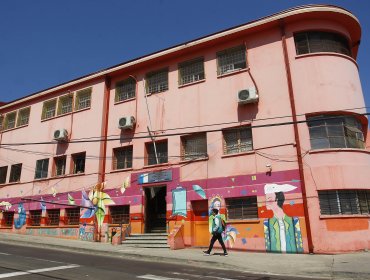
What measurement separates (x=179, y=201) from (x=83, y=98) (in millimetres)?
9962

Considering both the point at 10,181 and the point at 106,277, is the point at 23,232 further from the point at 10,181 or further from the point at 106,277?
the point at 106,277

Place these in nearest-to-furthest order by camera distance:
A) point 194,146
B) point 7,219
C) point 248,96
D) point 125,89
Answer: point 248,96, point 194,146, point 125,89, point 7,219

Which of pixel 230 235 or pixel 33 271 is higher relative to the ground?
pixel 230 235

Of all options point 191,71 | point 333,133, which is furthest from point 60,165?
point 333,133

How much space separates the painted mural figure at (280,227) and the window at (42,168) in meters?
14.1

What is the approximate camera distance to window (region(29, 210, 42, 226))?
68.6 feet

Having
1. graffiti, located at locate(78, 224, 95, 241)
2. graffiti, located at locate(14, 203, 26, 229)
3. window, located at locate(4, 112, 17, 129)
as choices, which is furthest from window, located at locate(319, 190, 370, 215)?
window, located at locate(4, 112, 17, 129)

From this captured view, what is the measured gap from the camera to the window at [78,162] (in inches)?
802

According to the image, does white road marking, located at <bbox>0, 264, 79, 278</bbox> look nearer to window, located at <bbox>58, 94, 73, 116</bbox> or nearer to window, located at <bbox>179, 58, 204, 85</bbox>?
window, located at <bbox>179, 58, 204, 85</bbox>

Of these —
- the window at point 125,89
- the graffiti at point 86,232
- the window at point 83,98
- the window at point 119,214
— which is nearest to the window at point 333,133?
the window at point 119,214

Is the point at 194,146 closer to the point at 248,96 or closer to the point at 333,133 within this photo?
the point at 248,96

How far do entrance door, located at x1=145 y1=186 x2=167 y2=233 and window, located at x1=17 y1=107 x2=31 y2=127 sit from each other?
12.1m

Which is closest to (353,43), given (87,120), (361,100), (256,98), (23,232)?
(361,100)

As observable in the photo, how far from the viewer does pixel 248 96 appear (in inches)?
612
